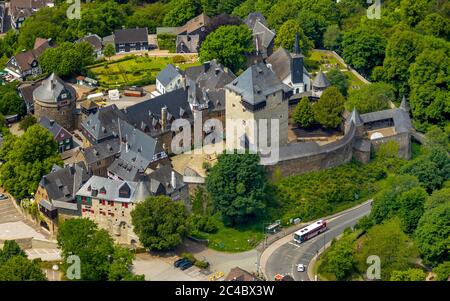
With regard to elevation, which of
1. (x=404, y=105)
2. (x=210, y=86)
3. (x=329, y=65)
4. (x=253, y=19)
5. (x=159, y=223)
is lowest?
(x=159, y=223)

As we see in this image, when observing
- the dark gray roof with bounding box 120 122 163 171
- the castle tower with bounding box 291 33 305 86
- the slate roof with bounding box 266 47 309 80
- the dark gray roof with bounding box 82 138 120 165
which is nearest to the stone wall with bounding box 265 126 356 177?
the dark gray roof with bounding box 120 122 163 171

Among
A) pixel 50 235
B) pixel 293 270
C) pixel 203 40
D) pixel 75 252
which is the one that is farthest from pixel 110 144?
pixel 203 40

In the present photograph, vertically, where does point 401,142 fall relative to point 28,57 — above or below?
below

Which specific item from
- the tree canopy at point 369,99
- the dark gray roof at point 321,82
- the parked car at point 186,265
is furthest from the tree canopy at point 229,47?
the parked car at point 186,265

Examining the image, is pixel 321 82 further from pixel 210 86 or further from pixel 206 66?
pixel 206 66

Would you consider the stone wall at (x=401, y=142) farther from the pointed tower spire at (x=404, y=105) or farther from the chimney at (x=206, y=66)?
the chimney at (x=206, y=66)

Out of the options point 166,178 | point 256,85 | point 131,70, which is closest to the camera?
point 166,178

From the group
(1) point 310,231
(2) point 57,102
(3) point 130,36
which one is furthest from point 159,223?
(3) point 130,36
